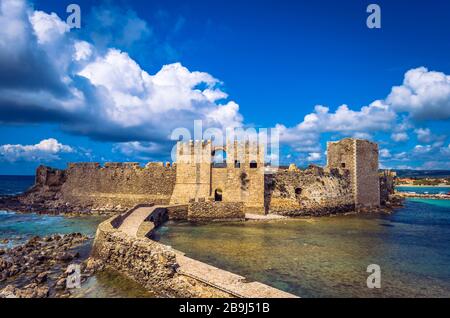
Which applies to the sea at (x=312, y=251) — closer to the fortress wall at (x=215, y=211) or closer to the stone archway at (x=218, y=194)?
the fortress wall at (x=215, y=211)

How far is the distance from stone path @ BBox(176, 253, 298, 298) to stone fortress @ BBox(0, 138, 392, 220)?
42.2ft

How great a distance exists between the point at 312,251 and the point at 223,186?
11.9 meters

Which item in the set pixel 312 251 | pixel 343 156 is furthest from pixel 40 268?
pixel 343 156

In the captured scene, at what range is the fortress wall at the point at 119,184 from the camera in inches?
1083

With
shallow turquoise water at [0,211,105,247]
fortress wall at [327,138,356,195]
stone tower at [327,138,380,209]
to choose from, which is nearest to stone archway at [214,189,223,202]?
shallow turquoise water at [0,211,105,247]

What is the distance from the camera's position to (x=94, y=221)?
74.6 feet

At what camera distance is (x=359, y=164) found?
2919cm

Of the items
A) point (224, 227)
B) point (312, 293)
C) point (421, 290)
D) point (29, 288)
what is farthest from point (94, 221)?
point (421, 290)

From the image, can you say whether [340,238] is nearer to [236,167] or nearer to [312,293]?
[312,293]

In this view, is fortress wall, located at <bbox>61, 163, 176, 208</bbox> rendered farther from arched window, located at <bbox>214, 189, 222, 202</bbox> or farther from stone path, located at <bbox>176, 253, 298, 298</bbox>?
stone path, located at <bbox>176, 253, 298, 298</bbox>

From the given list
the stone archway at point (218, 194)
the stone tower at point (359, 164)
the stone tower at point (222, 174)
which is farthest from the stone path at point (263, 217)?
the stone tower at point (359, 164)

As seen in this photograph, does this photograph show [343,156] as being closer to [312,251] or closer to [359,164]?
[359,164]

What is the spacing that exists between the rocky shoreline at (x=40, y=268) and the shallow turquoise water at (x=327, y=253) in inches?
173

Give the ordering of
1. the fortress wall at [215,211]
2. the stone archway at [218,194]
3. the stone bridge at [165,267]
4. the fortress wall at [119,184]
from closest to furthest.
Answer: the stone bridge at [165,267], the fortress wall at [215,211], the stone archway at [218,194], the fortress wall at [119,184]
